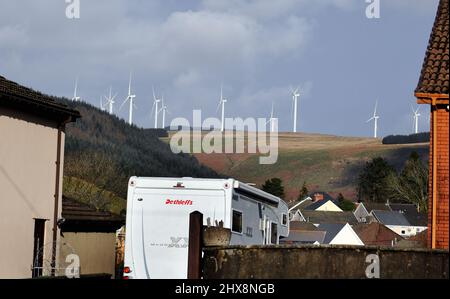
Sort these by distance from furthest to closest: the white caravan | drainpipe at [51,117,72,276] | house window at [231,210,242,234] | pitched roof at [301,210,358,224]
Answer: pitched roof at [301,210,358,224] < drainpipe at [51,117,72,276] < house window at [231,210,242,234] < the white caravan

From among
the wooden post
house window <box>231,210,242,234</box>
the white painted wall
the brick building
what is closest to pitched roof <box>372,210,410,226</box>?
the white painted wall

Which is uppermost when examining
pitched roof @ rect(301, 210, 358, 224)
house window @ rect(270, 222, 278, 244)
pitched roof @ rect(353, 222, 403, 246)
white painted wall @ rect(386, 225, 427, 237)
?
pitched roof @ rect(301, 210, 358, 224)

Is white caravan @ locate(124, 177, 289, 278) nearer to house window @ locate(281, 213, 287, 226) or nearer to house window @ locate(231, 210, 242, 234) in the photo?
house window @ locate(231, 210, 242, 234)

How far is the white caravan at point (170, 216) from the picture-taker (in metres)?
24.8

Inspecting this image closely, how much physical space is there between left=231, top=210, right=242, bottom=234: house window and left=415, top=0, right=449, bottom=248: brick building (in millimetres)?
4706

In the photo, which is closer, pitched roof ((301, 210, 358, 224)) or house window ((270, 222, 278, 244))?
house window ((270, 222, 278, 244))

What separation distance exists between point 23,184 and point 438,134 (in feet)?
40.7

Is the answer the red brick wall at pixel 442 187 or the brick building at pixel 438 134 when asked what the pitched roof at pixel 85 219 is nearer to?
the brick building at pixel 438 134

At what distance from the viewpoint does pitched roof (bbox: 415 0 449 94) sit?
2283cm

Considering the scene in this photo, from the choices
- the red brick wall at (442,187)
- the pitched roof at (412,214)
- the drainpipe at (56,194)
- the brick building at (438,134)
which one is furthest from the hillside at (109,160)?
the red brick wall at (442,187)

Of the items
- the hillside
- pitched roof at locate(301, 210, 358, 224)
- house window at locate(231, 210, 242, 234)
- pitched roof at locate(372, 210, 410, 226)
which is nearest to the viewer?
house window at locate(231, 210, 242, 234)
